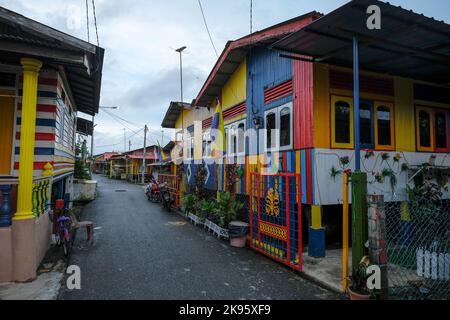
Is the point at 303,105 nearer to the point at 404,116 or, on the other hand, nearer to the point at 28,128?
the point at 404,116

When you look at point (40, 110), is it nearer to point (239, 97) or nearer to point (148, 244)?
point (148, 244)

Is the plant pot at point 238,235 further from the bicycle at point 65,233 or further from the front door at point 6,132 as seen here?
the front door at point 6,132

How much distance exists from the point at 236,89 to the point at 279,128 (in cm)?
309

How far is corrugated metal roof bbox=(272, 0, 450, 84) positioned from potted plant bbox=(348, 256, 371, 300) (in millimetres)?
3705

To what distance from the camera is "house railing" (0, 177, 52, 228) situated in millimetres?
4609

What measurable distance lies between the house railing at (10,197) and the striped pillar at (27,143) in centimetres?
17

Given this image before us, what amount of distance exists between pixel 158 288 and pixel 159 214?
26.3ft

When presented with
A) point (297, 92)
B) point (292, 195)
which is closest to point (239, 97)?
point (297, 92)

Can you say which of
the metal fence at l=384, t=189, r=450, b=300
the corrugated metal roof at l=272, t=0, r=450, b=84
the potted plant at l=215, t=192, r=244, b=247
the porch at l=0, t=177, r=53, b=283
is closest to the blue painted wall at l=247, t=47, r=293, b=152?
the corrugated metal roof at l=272, t=0, r=450, b=84

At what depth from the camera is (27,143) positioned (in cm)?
486

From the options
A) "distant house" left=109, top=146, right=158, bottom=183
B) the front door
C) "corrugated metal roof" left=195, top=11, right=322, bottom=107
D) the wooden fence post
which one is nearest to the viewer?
the wooden fence post

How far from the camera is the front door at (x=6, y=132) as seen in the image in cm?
586

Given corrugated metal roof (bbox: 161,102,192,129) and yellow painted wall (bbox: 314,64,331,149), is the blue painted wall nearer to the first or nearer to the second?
yellow painted wall (bbox: 314,64,331,149)

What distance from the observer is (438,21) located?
4.38 m
